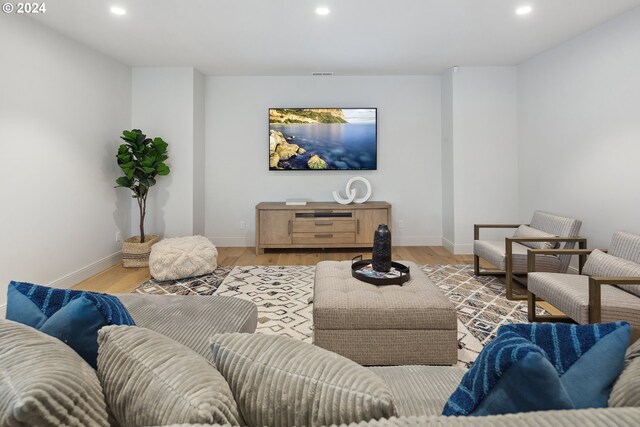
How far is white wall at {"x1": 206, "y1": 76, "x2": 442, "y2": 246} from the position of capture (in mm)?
5594

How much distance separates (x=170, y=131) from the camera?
5.14m

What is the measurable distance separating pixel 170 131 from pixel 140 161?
78 centimetres

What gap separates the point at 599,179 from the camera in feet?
12.1

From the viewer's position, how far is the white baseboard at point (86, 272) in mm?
3737

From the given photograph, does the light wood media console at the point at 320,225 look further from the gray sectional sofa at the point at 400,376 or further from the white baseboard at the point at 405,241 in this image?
the gray sectional sofa at the point at 400,376

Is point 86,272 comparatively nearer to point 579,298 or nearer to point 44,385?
point 44,385

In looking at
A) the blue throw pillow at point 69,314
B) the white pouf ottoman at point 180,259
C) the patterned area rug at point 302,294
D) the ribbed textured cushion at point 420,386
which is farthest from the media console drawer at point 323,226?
the blue throw pillow at point 69,314

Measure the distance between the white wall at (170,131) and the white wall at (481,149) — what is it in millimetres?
3711

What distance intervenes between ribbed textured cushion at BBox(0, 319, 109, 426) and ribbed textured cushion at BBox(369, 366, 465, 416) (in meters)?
0.78

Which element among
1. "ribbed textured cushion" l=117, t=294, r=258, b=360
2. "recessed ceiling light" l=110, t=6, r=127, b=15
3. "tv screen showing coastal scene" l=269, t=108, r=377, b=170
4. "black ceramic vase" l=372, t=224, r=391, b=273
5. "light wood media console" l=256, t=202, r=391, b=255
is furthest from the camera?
"tv screen showing coastal scene" l=269, t=108, r=377, b=170

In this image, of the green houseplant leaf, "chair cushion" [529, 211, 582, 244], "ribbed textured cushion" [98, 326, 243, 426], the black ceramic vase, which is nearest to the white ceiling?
the green houseplant leaf

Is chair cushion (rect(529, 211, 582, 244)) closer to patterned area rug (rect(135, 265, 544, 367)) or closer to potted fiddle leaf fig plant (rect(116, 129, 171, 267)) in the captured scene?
patterned area rug (rect(135, 265, 544, 367))

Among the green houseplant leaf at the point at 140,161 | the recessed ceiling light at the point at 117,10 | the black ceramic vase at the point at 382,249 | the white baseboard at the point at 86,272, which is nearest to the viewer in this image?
the black ceramic vase at the point at 382,249

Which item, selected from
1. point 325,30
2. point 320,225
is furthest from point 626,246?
point 320,225
